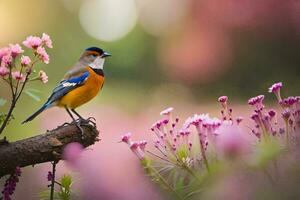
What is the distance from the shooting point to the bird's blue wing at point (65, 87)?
146cm

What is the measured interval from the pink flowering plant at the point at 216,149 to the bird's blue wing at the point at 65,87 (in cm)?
72

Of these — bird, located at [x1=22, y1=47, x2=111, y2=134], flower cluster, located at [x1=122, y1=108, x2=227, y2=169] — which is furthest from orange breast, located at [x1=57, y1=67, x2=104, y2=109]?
→ flower cluster, located at [x1=122, y1=108, x2=227, y2=169]

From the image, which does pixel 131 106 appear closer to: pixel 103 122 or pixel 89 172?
pixel 103 122

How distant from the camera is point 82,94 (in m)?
1.48

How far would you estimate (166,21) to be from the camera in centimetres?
491

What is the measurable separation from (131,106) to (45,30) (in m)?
1.03

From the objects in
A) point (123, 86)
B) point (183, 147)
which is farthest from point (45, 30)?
point (183, 147)

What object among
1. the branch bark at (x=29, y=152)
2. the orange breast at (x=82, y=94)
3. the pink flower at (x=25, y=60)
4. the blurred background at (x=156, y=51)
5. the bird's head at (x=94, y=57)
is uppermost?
the blurred background at (x=156, y=51)

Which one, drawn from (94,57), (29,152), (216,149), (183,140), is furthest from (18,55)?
(94,57)

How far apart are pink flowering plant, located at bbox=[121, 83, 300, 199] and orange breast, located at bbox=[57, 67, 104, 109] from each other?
0.72m

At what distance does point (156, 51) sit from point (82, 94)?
3.73m

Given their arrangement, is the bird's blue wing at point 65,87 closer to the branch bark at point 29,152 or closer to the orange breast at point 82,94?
the orange breast at point 82,94

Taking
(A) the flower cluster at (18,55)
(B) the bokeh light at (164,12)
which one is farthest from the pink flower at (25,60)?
(B) the bokeh light at (164,12)

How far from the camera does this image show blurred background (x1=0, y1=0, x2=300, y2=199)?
353 cm
